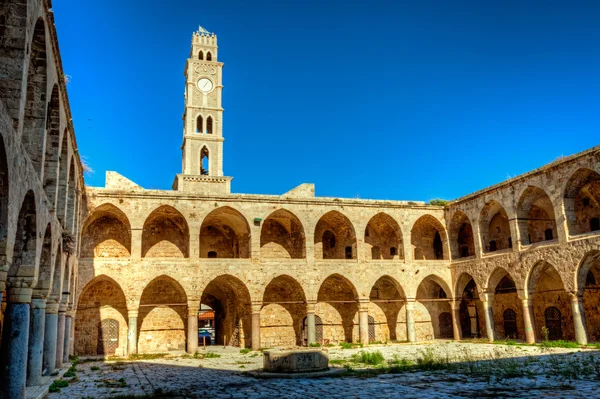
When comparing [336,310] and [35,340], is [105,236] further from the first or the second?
[35,340]

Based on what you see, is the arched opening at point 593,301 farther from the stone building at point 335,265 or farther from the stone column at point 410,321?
the stone column at point 410,321

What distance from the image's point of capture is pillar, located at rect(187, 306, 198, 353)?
23.8 metres

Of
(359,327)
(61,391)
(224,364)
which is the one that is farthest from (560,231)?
(61,391)

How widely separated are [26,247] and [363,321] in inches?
769

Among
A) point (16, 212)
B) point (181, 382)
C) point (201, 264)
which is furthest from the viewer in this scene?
point (201, 264)

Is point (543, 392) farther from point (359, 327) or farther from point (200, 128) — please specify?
point (200, 128)

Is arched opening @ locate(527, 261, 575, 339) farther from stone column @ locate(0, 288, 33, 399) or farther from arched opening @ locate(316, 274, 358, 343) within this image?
stone column @ locate(0, 288, 33, 399)

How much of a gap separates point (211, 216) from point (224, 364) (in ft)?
32.5

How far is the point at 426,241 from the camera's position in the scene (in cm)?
3078

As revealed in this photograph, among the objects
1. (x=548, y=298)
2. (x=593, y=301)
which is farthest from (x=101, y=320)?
(x=593, y=301)

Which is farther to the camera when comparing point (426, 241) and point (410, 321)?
point (426, 241)

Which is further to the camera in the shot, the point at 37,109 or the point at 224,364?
the point at 224,364

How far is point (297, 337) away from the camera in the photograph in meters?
28.0

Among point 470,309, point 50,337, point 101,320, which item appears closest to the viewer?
point 50,337
